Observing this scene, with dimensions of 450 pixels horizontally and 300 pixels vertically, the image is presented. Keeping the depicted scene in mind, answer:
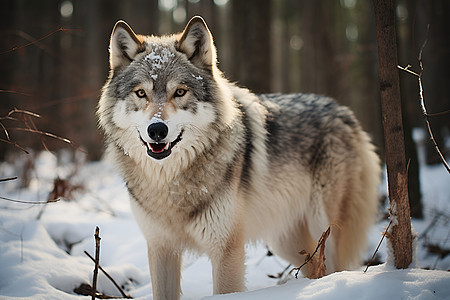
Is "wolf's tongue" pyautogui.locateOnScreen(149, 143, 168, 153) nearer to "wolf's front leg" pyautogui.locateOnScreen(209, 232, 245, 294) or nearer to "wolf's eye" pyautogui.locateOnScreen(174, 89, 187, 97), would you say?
"wolf's eye" pyautogui.locateOnScreen(174, 89, 187, 97)

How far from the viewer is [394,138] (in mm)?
2234

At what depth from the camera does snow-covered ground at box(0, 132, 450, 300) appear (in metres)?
1.88

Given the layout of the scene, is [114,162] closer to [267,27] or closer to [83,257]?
[83,257]

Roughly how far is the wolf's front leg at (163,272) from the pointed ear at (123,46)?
1472mm

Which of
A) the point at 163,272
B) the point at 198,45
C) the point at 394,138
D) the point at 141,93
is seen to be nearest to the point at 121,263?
the point at 163,272

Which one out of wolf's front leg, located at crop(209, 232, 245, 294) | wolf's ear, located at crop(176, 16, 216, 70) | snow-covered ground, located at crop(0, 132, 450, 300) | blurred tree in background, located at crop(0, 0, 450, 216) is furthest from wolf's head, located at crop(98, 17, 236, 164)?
snow-covered ground, located at crop(0, 132, 450, 300)

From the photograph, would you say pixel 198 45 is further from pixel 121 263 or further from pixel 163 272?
pixel 121 263

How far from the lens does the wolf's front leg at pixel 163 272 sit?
2650 mm

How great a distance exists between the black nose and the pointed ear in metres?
0.82

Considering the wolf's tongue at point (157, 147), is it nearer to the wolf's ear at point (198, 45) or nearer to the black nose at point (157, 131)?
the black nose at point (157, 131)

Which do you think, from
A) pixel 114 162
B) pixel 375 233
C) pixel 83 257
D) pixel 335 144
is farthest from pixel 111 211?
pixel 375 233

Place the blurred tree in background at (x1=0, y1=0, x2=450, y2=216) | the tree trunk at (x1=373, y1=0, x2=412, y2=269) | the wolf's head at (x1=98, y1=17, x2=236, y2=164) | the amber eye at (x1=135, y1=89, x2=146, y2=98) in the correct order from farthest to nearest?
1. the blurred tree in background at (x1=0, y1=0, x2=450, y2=216)
2. the amber eye at (x1=135, y1=89, x2=146, y2=98)
3. the wolf's head at (x1=98, y1=17, x2=236, y2=164)
4. the tree trunk at (x1=373, y1=0, x2=412, y2=269)

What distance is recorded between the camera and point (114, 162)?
277cm

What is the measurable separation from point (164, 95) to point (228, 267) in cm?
134
